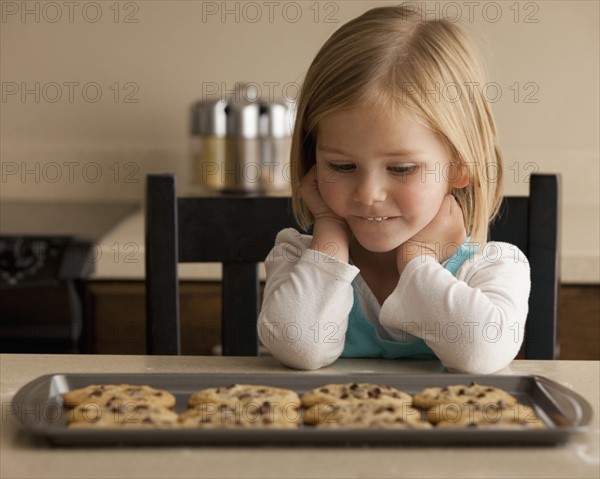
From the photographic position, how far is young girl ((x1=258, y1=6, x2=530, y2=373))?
1.05m

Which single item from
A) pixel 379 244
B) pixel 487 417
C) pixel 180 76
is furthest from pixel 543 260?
pixel 180 76

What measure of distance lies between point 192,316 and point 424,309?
0.99 metres

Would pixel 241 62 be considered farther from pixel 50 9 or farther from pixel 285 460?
pixel 285 460

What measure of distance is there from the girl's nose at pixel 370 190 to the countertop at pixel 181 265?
864 mm

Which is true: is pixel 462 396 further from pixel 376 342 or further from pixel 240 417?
pixel 376 342

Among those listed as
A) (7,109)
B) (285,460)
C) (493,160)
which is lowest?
(285,460)

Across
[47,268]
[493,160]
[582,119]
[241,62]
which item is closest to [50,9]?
[241,62]

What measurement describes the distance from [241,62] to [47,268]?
851 mm

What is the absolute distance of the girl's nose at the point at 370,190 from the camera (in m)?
1.05

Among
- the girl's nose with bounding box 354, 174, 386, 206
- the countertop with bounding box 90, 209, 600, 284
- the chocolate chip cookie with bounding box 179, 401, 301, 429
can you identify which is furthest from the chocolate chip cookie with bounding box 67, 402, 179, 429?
the countertop with bounding box 90, 209, 600, 284

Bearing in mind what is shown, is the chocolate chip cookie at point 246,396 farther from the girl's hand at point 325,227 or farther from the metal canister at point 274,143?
the metal canister at point 274,143

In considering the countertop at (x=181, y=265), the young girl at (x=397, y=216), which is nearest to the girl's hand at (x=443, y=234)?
the young girl at (x=397, y=216)

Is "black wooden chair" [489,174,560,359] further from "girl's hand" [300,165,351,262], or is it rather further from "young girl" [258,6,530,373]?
→ "girl's hand" [300,165,351,262]

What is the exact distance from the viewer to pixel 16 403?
79 centimetres
